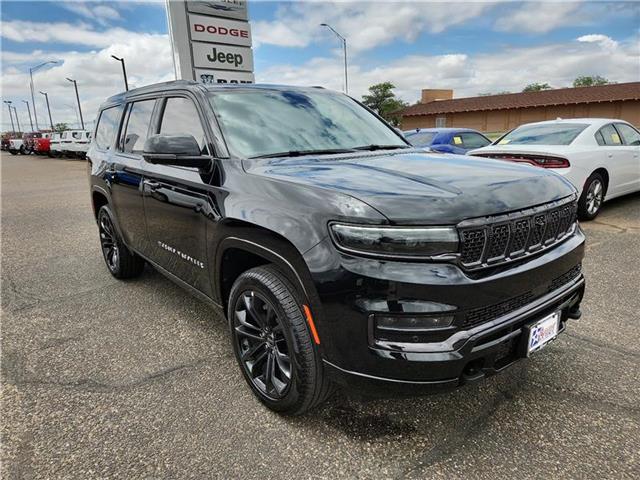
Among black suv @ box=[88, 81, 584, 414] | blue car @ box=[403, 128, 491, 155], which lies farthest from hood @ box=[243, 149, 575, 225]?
blue car @ box=[403, 128, 491, 155]

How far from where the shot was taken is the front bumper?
1835mm

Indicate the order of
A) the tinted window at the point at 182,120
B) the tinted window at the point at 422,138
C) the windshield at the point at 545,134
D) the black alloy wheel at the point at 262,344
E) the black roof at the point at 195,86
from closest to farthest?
the black alloy wheel at the point at 262,344, the tinted window at the point at 182,120, the black roof at the point at 195,86, the windshield at the point at 545,134, the tinted window at the point at 422,138

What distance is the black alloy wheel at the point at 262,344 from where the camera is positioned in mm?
2338

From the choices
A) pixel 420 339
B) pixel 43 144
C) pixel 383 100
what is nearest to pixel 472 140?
pixel 420 339

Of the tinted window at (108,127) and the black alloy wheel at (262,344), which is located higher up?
the tinted window at (108,127)

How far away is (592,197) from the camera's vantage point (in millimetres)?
6848

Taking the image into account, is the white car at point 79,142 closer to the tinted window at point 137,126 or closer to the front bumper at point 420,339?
the tinted window at point 137,126

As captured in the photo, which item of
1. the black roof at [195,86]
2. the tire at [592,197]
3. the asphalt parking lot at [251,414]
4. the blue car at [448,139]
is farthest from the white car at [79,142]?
the tire at [592,197]

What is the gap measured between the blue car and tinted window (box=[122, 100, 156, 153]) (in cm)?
663

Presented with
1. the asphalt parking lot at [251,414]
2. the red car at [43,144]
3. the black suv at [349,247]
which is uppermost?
the red car at [43,144]

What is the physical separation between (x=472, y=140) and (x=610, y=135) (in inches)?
135

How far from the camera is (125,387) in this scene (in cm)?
277

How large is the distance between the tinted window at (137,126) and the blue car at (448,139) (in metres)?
6.63

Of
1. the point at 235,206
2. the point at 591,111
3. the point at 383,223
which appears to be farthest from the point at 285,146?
the point at 591,111
